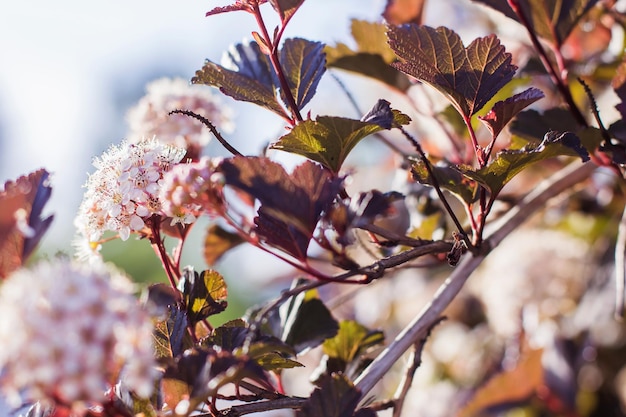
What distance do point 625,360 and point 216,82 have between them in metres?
0.81

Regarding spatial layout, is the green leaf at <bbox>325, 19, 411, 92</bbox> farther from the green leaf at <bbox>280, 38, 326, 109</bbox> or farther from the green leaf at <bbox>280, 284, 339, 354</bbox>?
the green leaf at <bbox>280, 284, 339, 354</bbox>

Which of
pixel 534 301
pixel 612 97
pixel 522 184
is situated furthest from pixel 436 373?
pixel 612 97

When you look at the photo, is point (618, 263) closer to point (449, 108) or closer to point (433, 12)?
point (449, 108)

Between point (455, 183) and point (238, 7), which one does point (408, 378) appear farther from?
point (238, 7)

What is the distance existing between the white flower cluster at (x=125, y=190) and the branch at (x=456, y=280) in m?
0.20

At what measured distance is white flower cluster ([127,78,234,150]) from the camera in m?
0.77

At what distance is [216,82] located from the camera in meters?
0.54

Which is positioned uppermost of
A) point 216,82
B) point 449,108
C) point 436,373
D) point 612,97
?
point 216,82

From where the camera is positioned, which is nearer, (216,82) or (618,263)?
(216,82)

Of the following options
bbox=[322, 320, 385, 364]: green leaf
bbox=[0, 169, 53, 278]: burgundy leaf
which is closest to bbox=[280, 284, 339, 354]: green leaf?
bbox=[322, 320, 385, 364]: green leaf

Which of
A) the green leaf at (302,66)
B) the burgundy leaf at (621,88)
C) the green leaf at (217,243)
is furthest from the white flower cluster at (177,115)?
the burgundy leaf at (621,88)

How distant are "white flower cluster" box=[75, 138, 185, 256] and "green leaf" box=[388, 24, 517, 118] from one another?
20 cm

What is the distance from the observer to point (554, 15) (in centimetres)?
67

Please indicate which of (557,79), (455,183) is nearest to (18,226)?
(455,183)
